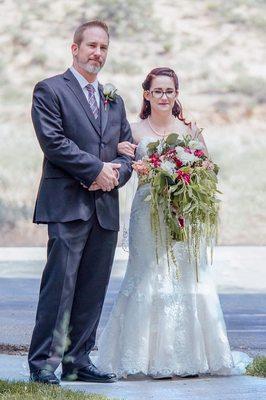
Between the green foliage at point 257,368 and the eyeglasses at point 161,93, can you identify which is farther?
the eyeglasses at point 161,93

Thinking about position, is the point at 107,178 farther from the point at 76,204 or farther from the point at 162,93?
the point at 162,93

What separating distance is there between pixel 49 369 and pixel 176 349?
3.07ft

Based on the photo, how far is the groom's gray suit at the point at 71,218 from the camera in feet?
23.4

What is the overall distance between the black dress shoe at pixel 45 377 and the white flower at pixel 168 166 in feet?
4.74

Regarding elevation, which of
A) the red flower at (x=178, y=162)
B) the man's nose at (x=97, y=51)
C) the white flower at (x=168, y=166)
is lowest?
the white flower at (x=168, y=166)

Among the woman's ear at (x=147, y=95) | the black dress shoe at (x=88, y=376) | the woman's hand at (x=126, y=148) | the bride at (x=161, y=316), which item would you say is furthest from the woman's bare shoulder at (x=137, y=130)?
the black dress shoe at (x=88, y=376)

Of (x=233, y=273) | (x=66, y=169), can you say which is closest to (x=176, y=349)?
(x=66, y=169)

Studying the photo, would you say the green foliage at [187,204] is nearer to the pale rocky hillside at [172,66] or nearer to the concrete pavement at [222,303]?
the concrete pavement at [222,303]

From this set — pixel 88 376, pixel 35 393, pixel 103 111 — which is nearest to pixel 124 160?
pixel 103 111

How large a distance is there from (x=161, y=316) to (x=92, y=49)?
1740mm

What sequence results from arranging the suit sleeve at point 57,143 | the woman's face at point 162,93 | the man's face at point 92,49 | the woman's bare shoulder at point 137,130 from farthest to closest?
the woman's bare shoulder at point 137,130 < the woman's face at point 162,93 < the man's face at point 92,49 < the suit sleeve at point 57,143

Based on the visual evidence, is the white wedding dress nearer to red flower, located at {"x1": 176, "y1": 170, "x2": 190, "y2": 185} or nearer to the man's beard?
red flower, located at {"x1": 176, "y1": 170, "x2": 190, "y2": 185}

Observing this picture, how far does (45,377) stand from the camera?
7.09 m

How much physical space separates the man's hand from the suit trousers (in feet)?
0.65
